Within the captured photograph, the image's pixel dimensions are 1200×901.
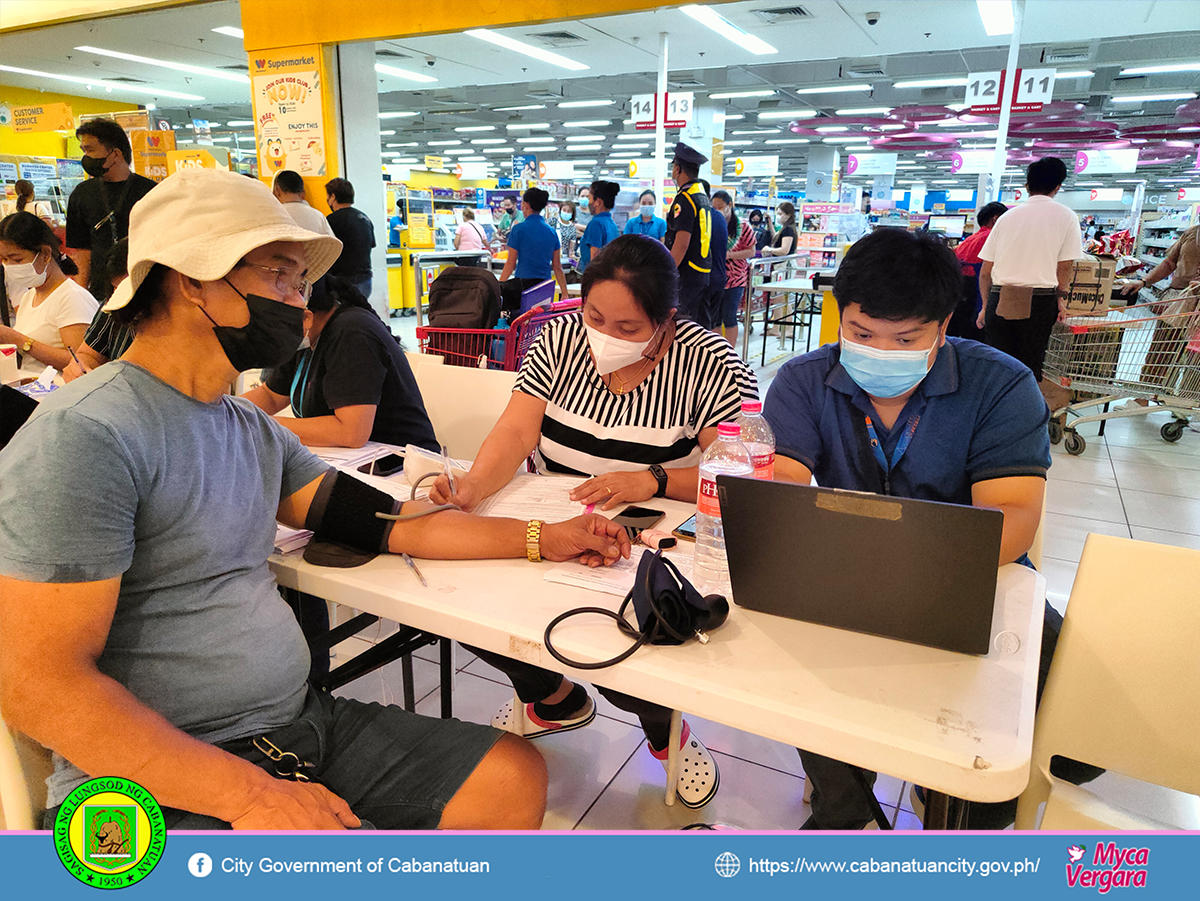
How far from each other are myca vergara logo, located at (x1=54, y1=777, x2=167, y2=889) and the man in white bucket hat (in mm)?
29

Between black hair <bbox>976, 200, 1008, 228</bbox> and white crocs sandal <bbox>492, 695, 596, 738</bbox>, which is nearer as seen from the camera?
white crocs sandal <bbox>492, 695, 596, 738</bbox>

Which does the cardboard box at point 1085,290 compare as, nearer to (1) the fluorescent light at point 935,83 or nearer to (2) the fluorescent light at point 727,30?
(2) the fluorescent light at point 727,30

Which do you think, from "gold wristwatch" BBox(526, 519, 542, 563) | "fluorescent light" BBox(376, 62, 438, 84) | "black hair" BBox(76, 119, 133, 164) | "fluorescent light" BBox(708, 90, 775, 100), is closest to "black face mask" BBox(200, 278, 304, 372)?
"gold wristwatch" BBox(526, 519, 542, 563)

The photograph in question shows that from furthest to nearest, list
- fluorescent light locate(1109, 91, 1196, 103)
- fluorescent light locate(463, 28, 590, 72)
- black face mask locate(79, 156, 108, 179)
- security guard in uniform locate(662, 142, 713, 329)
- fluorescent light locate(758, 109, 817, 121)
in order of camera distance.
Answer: fluorescent light locate(758, 109, 817, 121) → fluorescent light locate(1109, 91, 1196, 103) → fluorescent light locate(463, 28, 590, 72) → security guard in uniform locate(662, 142, 713, 329) → black face mask locate(79, 156, 108, 179)

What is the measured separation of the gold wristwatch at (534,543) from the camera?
4.71 feet

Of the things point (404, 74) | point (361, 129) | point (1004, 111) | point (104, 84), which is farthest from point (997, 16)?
point (104, 84)

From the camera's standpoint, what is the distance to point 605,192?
6.99 meters

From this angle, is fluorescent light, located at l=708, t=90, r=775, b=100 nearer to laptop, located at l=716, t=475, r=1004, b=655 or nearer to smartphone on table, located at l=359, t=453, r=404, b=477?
smartphone on table, located at l=359, t=453, r=404, b=477

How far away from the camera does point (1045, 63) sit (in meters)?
10.3

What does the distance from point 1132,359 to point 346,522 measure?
17.6 ft

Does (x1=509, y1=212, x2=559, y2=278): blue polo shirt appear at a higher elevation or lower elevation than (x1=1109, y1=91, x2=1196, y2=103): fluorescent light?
lower

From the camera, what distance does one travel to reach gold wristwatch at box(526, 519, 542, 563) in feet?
4.71

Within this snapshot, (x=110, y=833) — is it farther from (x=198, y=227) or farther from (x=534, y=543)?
(x=198, y=227)
